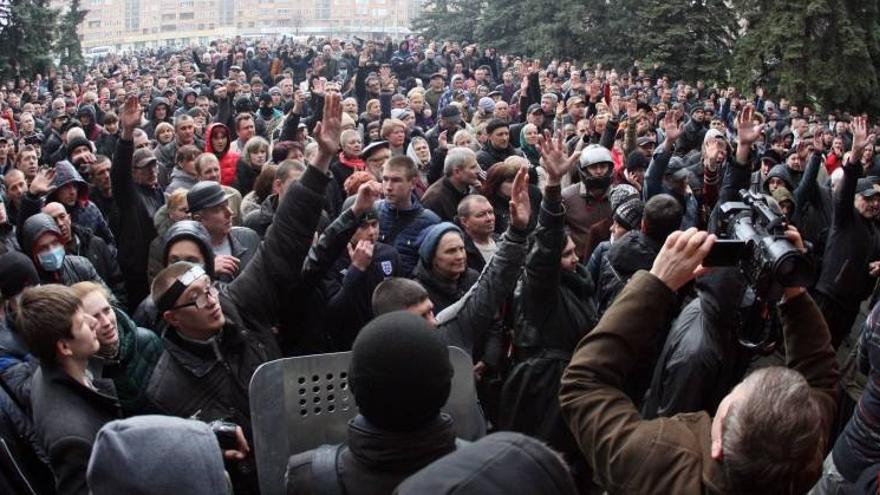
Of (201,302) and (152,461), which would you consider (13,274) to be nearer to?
(201,302)

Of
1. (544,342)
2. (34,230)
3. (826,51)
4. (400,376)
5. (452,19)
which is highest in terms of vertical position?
(452,19)

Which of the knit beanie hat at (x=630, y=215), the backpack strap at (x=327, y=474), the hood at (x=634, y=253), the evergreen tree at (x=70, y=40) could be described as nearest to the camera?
the backpack strap at (x=327, y=474)

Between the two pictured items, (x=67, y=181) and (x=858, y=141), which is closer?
(x=67, y=181)

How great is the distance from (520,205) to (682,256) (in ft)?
5.92

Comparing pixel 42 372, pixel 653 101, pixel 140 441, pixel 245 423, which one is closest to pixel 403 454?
pixel 140 441

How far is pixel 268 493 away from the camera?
2545 millimetres

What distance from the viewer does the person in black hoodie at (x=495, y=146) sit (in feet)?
28.1

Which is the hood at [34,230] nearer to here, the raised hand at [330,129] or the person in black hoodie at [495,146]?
the raised hand at [330,129]

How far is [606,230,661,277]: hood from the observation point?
446 cm

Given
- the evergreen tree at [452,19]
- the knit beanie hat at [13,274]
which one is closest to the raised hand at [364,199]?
the knit beanie hat at [13,274]

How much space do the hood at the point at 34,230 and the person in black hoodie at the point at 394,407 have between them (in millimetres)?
3402

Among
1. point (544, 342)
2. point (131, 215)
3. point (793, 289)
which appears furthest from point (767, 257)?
point (131, 215)

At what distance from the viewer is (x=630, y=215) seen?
5207 mm

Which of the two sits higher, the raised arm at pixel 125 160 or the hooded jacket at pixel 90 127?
the raised arm at pixel 125 160
